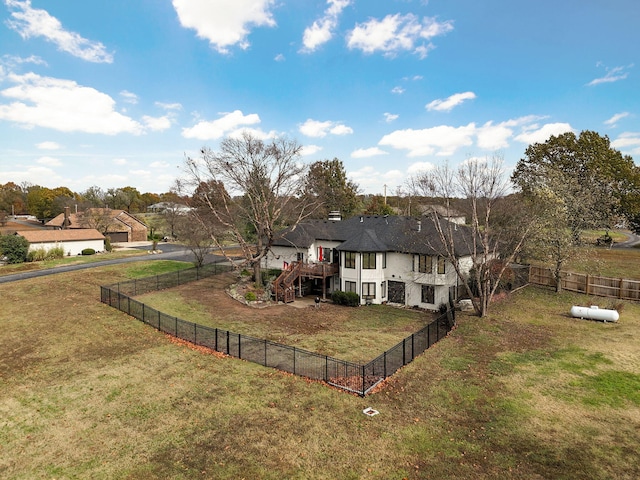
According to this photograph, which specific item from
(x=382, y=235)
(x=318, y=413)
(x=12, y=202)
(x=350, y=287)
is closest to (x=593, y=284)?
(x=382, y=235)

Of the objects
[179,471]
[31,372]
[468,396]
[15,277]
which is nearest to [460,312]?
[468,396]

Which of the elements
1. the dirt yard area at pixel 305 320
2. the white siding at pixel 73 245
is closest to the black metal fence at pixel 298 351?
the dirt yard area at pixel 305 320

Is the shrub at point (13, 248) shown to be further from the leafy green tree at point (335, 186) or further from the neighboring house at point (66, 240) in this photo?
the leafy green tree at point (335, 186)

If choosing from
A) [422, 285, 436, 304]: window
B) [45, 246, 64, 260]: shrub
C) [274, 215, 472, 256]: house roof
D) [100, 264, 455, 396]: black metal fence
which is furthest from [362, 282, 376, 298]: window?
[45, 246, 64, 260]: shrub

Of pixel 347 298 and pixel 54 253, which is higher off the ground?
pixel 54 253

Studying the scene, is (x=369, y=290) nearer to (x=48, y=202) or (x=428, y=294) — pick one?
(x=428, y=294)

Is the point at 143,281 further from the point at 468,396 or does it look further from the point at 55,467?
the point at 468,396
